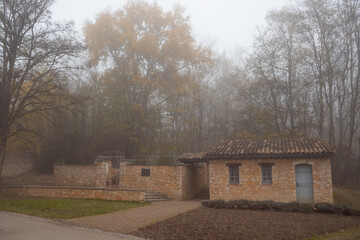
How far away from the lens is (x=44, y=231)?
8.99 metres

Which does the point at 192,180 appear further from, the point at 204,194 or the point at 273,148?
the point at 273,148

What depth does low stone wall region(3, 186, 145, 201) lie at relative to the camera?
54.4ft

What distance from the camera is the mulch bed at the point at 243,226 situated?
336 inches

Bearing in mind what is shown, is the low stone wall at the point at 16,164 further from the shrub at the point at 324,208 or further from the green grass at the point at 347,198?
the green grass at the point at 347,198

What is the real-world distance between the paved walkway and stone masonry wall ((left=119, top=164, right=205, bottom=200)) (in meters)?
8.72

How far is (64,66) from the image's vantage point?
18453mm

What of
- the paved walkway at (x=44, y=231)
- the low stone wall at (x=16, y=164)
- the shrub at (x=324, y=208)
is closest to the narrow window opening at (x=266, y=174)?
the shrub at (x=324, y=208)

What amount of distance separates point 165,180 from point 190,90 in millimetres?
12381

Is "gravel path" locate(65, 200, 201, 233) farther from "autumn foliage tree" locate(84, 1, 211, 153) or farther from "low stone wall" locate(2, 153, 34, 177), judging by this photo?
"low stone wall" locate(2, 153, 34, 177)

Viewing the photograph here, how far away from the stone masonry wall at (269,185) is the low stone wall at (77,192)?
4.49 metres

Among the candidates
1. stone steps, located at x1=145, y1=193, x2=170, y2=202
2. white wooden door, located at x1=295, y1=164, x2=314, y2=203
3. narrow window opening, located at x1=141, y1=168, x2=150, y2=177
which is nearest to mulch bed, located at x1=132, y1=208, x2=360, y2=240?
white wooden door, located at x1=295, y1=164, x2=314, y2=203

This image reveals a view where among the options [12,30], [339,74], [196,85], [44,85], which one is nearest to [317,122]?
[339,74]

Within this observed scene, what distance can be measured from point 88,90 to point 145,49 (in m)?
7.45

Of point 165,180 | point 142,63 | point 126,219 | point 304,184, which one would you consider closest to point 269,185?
point 304,184
